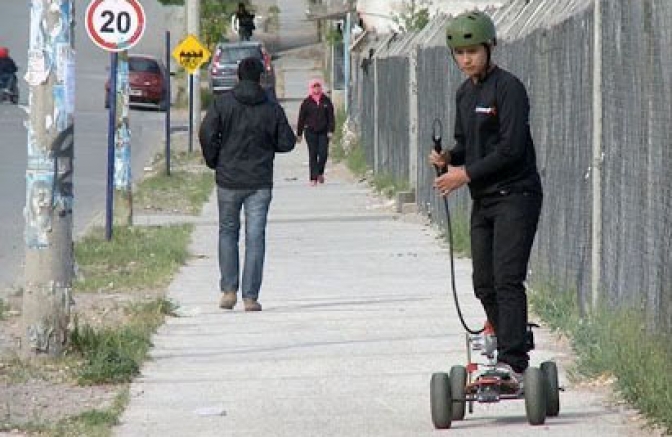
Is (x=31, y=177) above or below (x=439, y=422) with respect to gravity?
above

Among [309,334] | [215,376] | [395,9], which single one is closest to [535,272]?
[309,334]

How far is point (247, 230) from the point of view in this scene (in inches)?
584

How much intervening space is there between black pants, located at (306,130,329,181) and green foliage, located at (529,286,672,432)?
19.9 metres

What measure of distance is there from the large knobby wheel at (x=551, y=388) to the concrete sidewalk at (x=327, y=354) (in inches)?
2.8

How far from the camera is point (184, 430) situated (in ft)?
31.7

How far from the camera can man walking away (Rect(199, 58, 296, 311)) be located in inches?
579

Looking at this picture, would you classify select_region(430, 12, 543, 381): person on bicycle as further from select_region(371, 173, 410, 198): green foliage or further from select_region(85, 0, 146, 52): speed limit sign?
select_region(371, 173, 410, 198): green foliage

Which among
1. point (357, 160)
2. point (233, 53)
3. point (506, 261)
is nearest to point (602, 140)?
point (506, 261)

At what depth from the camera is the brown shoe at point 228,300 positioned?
1497 cm

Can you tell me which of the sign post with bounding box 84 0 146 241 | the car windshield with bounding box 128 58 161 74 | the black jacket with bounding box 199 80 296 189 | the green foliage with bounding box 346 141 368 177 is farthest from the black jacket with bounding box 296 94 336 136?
the car windshield with bounding box 128 58 161 74

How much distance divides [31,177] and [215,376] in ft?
5.23

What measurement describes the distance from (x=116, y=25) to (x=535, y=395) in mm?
11875

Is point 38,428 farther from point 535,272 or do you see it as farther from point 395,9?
point 395,9

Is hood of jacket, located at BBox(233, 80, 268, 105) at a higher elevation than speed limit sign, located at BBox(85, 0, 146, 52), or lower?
lower
